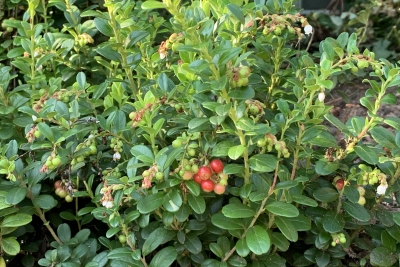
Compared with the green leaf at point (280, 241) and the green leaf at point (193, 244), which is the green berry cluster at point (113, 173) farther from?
the green leaf at point (280, 241)

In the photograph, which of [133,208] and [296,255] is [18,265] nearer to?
[133,208]

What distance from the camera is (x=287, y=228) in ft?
4.42

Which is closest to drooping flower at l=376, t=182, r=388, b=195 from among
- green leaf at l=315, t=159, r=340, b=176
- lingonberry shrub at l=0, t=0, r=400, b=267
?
lingonberry shrub at l=0, t=0, r=400, b=267

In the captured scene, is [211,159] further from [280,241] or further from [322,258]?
[322,258]

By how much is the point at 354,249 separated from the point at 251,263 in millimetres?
498

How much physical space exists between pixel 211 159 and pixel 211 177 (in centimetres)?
8

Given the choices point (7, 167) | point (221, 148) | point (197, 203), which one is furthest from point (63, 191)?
point (221, 148)

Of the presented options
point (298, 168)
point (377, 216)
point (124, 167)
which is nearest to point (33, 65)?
point (124, 167)

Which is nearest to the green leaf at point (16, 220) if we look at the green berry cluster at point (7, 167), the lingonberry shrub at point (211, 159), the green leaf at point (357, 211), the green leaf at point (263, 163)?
the lingonberry shrub at point (211, 159)

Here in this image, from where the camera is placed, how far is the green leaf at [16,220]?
1476 millimetres

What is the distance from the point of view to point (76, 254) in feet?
5.05

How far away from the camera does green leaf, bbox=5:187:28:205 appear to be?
1433mm

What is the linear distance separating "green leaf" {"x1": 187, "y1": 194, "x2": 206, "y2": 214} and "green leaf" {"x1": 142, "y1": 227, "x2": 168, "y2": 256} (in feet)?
0.52

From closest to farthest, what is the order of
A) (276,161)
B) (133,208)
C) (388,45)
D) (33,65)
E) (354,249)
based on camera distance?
(276,161) → (133,208) → (354,249) → (33,65) → (388,45)
